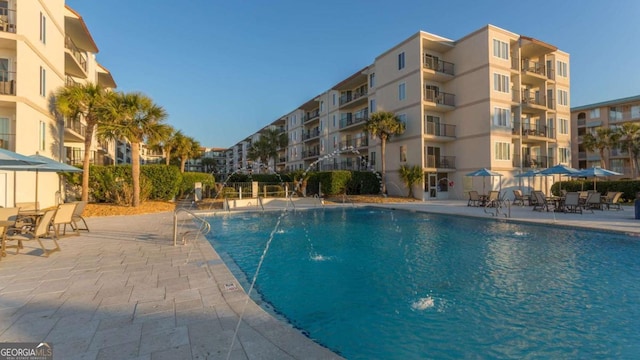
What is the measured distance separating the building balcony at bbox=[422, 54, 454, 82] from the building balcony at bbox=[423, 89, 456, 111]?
126 centimetres

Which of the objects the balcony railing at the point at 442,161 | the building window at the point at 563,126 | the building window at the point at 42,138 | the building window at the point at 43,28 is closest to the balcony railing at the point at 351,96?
the balcony railing at the point at 442,161

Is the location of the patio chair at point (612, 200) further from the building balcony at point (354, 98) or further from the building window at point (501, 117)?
the building balcony at point (354, 98)

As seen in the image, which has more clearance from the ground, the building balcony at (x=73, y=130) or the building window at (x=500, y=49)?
the building window at (x=500, y=49)

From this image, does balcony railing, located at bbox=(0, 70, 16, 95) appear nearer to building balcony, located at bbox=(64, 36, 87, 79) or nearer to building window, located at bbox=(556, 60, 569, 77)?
building balcony, located at bbox=(64, 36, 87, 79)

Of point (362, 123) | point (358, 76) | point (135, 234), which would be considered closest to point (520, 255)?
point (135, 234)

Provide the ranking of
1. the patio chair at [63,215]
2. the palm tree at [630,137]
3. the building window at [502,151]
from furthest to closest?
the palm tree at [630,137] < the building window at [502,151] < the patio chair at [63,215]

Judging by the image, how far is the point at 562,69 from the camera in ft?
103

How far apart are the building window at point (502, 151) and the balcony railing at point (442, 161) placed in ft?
11.7

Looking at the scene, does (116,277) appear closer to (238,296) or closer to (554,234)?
(238,296)

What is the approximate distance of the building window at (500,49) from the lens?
2552 centimetres

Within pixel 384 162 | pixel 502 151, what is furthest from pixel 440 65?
pixel 384 162

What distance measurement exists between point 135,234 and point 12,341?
6988 millimetres

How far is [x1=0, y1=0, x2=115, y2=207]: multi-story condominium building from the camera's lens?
47.9 feet

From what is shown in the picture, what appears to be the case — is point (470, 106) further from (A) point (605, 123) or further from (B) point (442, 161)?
(A) point (605, 123)
